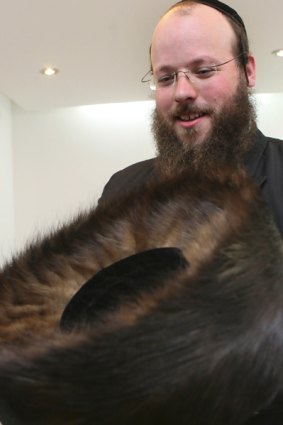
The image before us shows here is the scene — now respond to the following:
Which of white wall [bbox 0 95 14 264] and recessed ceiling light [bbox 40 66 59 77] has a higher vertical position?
recessed ceiling light [bbox 40 66 59 77]

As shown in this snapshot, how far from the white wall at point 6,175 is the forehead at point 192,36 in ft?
10.9

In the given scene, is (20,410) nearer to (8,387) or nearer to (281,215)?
(8,387)

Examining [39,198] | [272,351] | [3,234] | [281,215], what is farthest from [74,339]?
[39,198]

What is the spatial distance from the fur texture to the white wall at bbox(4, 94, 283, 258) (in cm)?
412

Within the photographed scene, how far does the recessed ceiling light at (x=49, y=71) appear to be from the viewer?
3322 mm

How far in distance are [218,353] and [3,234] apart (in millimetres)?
4053

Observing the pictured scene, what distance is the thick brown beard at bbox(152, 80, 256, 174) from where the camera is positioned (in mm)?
1001

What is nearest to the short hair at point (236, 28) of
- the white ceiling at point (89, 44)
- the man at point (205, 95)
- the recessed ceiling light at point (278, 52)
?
the man at point (205, 95)

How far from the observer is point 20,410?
0.37m

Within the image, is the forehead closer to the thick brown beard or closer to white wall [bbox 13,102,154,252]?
the thick brown beard

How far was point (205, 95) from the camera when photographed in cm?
100

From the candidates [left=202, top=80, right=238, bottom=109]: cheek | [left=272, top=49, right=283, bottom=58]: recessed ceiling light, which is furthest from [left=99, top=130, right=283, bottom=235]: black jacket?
[left=272, top=49, right=283, bottom=58]: recessed ceiling light

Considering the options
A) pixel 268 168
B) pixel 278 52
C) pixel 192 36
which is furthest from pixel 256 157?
pixel 278 52

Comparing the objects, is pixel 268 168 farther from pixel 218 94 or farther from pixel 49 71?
pixel 49 71
